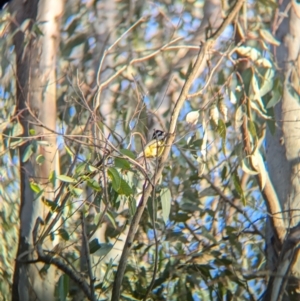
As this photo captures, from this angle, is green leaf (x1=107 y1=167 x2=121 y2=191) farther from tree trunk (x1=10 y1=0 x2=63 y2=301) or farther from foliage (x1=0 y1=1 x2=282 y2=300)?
tree trunk (x1=10 y1=0 x2=63 y2=301)

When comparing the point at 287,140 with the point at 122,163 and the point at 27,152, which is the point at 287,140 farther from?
the point at 27,152

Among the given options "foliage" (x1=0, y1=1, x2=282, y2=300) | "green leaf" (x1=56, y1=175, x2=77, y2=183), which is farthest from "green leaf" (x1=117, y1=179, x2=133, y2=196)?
"green leaf" (x1=56, y1=175, x2=77, y2=183)

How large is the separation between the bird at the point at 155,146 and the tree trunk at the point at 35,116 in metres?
0.56

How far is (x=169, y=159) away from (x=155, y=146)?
1.54 feet

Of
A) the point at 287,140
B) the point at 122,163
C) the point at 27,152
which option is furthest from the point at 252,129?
the point at 27,152

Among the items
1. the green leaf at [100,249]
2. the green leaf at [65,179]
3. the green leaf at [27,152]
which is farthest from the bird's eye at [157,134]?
the green leaf at [27,152]

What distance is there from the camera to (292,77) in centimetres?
261

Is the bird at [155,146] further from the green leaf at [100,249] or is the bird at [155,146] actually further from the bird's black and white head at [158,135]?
the green leaf at [100,249]

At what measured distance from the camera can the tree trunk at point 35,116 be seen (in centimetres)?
269

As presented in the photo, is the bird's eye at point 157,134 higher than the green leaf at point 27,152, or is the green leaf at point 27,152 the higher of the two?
the green leaf at point 27,152

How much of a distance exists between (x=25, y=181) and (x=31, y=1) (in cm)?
97

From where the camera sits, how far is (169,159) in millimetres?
2549

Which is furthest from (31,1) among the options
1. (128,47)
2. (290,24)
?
(290,24)

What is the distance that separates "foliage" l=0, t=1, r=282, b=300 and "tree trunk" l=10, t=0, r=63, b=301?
70 mm
